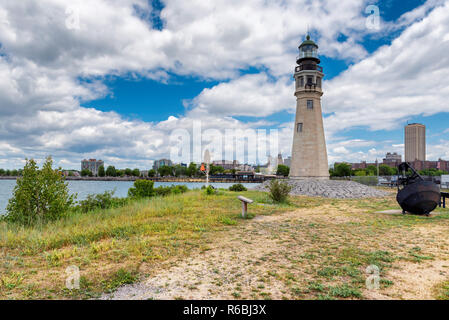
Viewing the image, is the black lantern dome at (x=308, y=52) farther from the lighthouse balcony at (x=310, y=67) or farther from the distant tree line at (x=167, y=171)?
the distant tree line at (x=167, y=171)

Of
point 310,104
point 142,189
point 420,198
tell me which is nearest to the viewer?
point 420,198

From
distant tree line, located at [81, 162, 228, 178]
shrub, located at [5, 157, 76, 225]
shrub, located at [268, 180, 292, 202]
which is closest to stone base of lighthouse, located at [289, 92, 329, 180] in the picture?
shrub, located at [268, 180, 292, 202]

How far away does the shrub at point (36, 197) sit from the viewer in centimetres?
862

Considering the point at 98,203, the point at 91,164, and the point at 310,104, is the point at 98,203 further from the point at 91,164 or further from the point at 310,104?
the point at 91,164

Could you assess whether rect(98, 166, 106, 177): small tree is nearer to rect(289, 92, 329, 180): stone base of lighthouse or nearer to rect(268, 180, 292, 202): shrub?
rect(289, 92, 329, 180): stone base of lighthouse

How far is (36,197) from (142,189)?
10362mm

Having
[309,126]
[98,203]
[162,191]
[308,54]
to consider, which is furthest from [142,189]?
[308,54]

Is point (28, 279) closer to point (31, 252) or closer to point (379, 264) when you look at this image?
point (31, 252)

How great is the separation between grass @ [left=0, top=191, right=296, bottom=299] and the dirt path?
0.52m

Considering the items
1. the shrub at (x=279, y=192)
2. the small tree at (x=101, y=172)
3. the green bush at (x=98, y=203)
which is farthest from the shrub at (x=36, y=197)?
the small tree at (x=101, y=172)

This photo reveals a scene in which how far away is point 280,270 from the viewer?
189 inches

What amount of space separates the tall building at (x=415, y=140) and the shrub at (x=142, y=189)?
80882mm

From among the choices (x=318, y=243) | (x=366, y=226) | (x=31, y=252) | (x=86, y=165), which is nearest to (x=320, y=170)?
(x=366, y=226)

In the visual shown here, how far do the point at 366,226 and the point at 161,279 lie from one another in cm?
804
